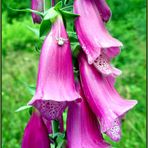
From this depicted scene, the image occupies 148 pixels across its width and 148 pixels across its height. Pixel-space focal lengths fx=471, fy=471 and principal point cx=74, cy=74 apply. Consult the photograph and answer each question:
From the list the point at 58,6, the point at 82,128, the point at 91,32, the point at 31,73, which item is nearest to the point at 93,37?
the point at 91,32

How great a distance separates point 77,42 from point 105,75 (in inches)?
4.6

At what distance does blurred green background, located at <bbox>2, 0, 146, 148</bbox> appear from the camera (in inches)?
121

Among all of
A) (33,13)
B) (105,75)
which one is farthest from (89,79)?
(33,13)

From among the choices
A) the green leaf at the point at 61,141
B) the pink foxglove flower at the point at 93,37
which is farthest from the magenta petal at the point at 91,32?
the green leaf at the point at 61,141

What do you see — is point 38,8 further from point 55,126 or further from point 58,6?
point 55,126

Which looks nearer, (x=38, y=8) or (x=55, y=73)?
(x=55, y=73)

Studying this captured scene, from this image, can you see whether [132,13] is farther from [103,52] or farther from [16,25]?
[103,52]

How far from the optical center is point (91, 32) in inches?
49.2

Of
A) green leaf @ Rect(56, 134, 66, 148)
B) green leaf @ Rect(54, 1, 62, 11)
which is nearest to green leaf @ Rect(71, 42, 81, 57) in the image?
green leaf @ Rect(54, 1, 62, 11)

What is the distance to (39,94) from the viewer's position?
1164 mm

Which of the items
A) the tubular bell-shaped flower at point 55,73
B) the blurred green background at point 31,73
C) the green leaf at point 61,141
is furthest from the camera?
the blurred green background at point 31,73

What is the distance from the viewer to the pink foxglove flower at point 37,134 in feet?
4.32

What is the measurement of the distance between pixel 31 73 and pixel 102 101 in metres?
2.86

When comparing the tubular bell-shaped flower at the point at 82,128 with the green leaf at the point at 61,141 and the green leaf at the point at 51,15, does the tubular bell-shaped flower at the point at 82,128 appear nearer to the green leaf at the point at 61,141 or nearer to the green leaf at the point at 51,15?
the green leaf at the point at 61,141
